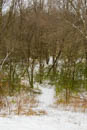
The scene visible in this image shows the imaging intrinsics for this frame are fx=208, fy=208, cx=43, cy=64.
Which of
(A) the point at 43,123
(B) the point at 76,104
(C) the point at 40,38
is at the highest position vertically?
(C) the point at 40,38

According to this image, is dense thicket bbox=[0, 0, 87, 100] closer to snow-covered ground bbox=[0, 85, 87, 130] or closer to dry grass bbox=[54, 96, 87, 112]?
dry grass bbox=[54, 96, 87, 112]

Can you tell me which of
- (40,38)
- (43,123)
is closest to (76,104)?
(43,123)

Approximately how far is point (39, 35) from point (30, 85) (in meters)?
3.72

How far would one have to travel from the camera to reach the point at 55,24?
14203 mm

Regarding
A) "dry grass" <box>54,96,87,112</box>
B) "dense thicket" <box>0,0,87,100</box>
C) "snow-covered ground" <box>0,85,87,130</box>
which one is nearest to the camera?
"snow-covered ground" <box>0,85,87,130</box>

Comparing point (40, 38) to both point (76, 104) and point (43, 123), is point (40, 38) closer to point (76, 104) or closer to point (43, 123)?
point (76, 104)

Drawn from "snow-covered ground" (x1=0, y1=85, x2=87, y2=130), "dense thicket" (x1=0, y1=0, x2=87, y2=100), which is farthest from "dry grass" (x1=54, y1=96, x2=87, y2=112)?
"dense thicket" (x1=0, y1=0, x2=87, y2=100)

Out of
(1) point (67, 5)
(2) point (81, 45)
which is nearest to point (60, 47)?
(2) point (81, 45)

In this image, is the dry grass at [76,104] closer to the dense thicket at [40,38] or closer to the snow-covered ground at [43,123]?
the snow-covered ground at [43,123]

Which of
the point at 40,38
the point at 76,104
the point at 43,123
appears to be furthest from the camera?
the point at 40,38

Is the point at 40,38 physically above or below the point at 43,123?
above

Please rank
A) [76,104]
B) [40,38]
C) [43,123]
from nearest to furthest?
[43,123], [76,104], [40,38]

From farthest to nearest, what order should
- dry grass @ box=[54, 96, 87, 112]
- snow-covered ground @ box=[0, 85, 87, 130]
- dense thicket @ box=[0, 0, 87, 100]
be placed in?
dense thicket @ box=[0, 0, 87, 100] < dry grass @ box=[54, 96, 87, 112] < snow-covered ground @ box=[0, 85, 87, 130]

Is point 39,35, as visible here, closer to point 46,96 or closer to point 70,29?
point 70,29
